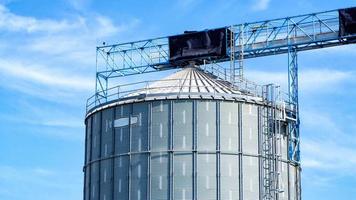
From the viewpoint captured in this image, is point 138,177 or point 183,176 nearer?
point 183,176

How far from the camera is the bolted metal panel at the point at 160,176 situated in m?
53.4

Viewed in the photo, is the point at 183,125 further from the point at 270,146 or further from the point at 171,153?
the point at 270,146

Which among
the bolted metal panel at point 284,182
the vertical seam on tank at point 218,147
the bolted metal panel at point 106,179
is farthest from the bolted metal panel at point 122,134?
the bolted metal panel at point 284,182

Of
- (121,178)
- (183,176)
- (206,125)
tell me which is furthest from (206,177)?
(121,178)

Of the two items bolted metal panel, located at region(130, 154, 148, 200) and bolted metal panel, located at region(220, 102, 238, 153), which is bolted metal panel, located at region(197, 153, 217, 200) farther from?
bolted metal panel, located at region(130, 154, 148, 200)

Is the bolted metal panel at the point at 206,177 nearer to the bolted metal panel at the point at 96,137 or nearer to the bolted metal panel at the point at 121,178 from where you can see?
the bolted metal panel at the point at 121,178

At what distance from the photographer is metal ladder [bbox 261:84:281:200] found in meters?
54.6

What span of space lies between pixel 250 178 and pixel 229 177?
158 centimetres

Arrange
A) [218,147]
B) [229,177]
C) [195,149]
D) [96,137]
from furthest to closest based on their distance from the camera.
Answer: [96,137] → [218,147] → [195,149] → [229,177]

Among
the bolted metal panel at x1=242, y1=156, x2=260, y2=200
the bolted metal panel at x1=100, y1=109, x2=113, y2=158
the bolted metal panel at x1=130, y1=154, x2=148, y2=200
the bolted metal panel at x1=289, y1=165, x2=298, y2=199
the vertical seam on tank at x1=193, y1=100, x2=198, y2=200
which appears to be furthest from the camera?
the bolted metal panel at x1=289, y1=165, x2=298, y2=199

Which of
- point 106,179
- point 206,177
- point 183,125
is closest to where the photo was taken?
point 206,177

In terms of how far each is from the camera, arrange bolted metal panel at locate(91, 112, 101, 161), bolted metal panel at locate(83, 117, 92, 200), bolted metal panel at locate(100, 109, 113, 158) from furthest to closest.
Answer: bolted metal panel at locate(83, 117, 92, 200) → bolted metal panel at locate(91, 112, 101, 161) → bolted metal panel at locate(100, 109, 113, 158)

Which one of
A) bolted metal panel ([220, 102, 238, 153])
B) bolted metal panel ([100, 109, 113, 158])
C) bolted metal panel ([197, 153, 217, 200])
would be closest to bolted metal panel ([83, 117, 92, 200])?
bolted metal panel ([100, 109, 113, 158])

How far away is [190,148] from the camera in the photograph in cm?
5412
